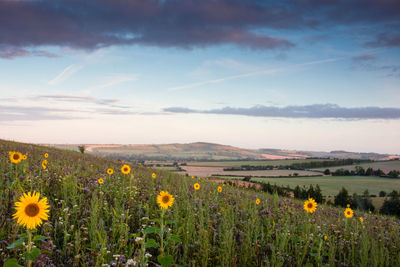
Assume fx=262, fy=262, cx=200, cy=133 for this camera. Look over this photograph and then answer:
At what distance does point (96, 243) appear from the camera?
4.46m

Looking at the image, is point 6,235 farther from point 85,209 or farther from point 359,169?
point 359,169

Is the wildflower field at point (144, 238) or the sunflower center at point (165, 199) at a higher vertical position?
the sunflower center at point (165, 199)

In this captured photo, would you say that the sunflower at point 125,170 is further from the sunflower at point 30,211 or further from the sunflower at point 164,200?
the sunflower at point 30,211

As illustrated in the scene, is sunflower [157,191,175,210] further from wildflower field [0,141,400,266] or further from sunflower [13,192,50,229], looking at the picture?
sunflower [13,192,50,229]

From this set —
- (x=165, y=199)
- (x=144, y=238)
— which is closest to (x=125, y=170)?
(x=165, y=199)

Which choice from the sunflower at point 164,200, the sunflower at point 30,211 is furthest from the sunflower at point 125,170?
the sunflower at point 30,211

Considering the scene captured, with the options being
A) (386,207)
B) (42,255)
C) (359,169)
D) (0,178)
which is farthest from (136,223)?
(359,169)

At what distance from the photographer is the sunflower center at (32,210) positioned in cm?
345

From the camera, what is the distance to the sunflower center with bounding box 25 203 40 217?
345cm

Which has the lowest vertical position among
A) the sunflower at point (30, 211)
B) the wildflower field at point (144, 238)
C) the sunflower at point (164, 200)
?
the wildflower field at point (144, 238)

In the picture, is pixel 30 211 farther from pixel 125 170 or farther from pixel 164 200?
pixel 125 170

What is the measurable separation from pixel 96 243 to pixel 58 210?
2067 millimetres

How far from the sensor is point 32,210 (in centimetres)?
346

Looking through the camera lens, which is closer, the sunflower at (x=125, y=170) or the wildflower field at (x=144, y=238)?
the wildflower field at (x=144, y=238)
